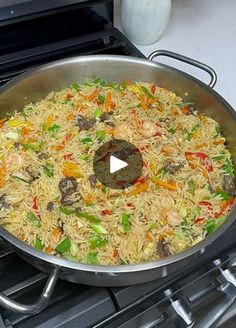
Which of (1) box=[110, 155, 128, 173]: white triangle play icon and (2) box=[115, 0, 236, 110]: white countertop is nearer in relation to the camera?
(1) box=[110, 155, 128, 173]: white triangle play icon

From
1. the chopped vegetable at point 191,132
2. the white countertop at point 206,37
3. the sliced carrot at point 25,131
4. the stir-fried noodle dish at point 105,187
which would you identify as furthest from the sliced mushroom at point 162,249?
the white countertop at point 206,37

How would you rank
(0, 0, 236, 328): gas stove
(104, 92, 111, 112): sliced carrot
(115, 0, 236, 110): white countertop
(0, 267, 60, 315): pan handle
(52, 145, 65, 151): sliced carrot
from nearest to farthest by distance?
1. (0, 267, 60, 315): pan handle
2. (0, 0, 236, 328): gas stove
3. (52, 145, 65, 151): sliced carrot
4. (104, 92, 111, 112): sliced carrot
5. (115, 0, 236, 110): white countertop

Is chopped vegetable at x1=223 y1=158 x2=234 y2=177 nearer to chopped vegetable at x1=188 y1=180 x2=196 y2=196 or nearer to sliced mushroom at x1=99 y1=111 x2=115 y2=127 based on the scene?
chopped vegetable at x1=188 y1=180 x2=196 y2=196

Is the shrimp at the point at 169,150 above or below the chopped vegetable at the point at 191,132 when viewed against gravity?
below

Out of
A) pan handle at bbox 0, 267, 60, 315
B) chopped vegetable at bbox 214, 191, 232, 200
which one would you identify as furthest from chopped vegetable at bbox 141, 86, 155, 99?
pan handle at bbox 0, 267, 60, 315

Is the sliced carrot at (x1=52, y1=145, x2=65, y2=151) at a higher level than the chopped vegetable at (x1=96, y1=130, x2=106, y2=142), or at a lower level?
higher

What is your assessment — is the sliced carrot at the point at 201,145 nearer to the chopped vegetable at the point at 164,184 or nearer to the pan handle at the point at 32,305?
the chopped vegetable at the point at 164,184
